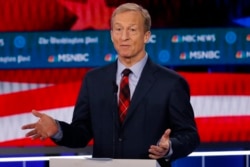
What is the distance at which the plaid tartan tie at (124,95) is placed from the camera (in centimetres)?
217

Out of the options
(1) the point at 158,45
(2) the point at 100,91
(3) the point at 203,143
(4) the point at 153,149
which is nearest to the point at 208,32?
(1) the point at 158,45

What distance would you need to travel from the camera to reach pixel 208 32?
3.83 meters

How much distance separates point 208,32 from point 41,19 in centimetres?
108

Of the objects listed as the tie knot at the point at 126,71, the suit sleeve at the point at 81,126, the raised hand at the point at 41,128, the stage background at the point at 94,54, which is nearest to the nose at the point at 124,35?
the tie knot at the point at 126,71

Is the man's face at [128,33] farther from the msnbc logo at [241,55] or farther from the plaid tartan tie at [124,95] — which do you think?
the msnbc logo at [241,55]

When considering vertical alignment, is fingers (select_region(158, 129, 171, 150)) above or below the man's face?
below

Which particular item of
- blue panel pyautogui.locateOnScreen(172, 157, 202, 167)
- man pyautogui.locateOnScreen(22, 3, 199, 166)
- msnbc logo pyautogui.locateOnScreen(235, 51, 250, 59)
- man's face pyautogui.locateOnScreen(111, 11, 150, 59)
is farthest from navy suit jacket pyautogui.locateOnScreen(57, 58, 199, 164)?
blue panel pyautogui.locateOnScreen(172, 157, 202, 167)

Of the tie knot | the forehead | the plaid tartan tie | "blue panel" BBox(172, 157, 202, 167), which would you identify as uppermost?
the forehead

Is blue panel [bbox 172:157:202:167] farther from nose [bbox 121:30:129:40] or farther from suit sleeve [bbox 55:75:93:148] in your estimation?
nose [bbox 121:30:129:40]

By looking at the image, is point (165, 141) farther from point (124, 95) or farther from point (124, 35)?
point (124, 35)

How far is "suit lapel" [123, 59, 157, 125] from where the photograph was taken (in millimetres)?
2154

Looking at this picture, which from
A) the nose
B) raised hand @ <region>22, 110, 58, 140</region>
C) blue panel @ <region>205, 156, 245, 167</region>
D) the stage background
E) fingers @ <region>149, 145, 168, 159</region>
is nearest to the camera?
fingers @ <region>149, 145, 168, 159</region>

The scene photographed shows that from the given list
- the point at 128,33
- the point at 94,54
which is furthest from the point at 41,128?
the point at 94,54

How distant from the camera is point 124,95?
7.19 ft
